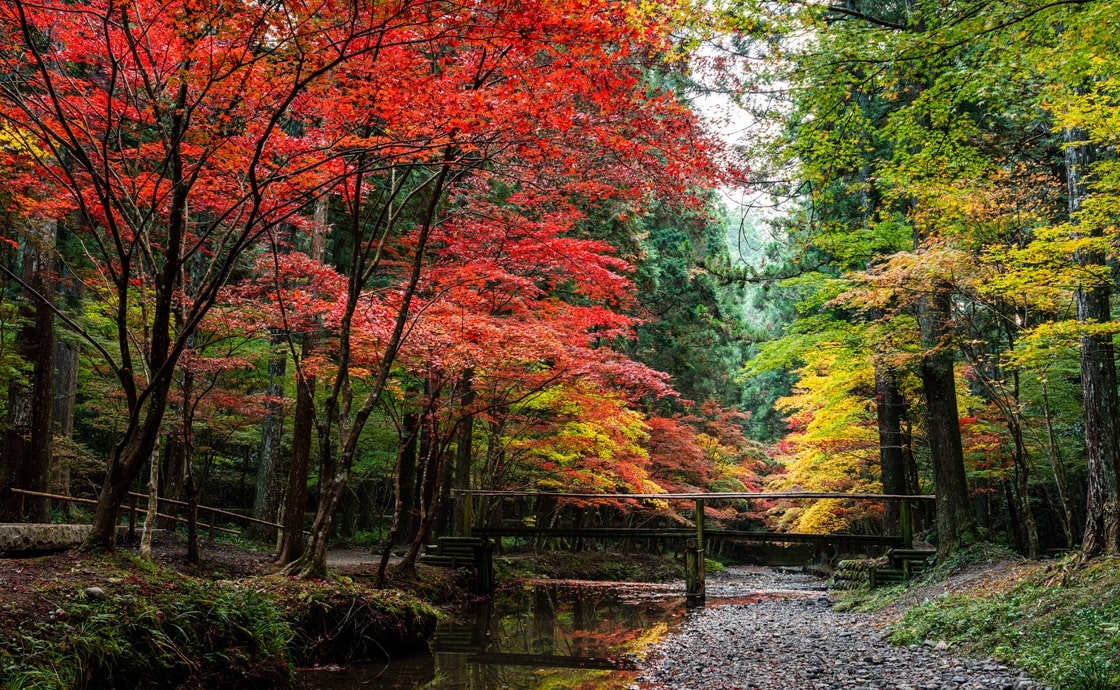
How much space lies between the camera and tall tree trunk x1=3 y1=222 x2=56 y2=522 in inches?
391

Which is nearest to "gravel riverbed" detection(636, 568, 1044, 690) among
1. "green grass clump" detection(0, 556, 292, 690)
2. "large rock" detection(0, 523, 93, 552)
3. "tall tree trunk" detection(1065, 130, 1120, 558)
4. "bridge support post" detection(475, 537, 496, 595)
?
"tall tree trunk" detection(1065, 130, 1120, 558)

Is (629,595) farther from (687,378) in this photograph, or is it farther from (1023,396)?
(687,378)

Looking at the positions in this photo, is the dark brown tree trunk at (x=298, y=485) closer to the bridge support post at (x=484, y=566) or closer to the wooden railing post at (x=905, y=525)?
the bridge support post at (x=484, y=566)

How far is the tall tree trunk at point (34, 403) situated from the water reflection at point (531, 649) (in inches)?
240

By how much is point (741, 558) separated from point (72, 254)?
104 ft

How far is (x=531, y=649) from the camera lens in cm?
775

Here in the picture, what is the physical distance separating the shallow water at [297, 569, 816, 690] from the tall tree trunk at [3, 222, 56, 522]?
6089mm

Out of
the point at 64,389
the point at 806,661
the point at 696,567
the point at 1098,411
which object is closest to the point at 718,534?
the point at 696,567

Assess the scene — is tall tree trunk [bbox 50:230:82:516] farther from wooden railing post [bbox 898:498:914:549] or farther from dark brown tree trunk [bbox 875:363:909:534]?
dark brown tree trunk [bbox 875:363:909:534]

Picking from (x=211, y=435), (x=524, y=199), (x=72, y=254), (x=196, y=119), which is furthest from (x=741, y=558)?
(x=196, y=119)

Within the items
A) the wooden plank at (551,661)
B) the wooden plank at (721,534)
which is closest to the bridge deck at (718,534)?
the wooden plank at (721,534)

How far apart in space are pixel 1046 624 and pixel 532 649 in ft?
15.6

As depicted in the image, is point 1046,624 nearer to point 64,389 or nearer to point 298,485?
point 298,485

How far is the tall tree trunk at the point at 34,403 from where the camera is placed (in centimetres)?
994
